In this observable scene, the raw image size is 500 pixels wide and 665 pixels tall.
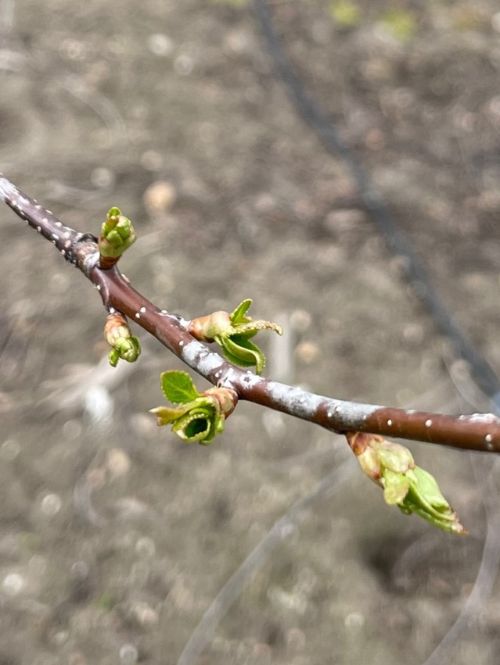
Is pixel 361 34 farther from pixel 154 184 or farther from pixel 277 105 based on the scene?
pixel 154 184

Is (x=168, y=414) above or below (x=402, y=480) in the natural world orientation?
above

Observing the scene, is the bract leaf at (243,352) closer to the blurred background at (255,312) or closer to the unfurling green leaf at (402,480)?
the unfurling green leaf at (402,480)

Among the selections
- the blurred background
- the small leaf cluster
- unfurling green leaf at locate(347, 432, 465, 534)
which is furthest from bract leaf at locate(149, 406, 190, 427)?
the blurred background

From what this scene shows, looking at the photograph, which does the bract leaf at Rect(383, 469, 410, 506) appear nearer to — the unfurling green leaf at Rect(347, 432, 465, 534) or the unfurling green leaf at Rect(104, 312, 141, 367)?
the unfurling green leaf at Rect(347, 432, 465, 534)

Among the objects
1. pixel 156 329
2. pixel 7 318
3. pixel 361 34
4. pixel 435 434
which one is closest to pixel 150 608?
pixel 7 318

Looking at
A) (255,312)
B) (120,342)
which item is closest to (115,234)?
(120,342)

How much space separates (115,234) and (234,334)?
0.42ft

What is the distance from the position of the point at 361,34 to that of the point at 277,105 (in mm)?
678

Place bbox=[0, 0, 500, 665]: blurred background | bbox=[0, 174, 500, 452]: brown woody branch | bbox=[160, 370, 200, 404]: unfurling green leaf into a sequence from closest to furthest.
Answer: bbox=[0, 174, 500, 452]: brown woody branch, bbox=[160, 370, 200, 404]: unfurling green leaf, bbox=[0, 0, 500, 665]: blurred background

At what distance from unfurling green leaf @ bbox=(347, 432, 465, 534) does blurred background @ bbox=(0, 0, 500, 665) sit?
4.87 feet

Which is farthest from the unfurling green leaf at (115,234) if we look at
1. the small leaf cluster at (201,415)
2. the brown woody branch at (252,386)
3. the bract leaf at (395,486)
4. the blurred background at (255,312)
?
the blurred background at (255,312)

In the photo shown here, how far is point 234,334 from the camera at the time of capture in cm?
64

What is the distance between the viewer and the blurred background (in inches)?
76.4

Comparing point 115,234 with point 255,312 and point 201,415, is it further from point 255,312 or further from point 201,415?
point 255,312
